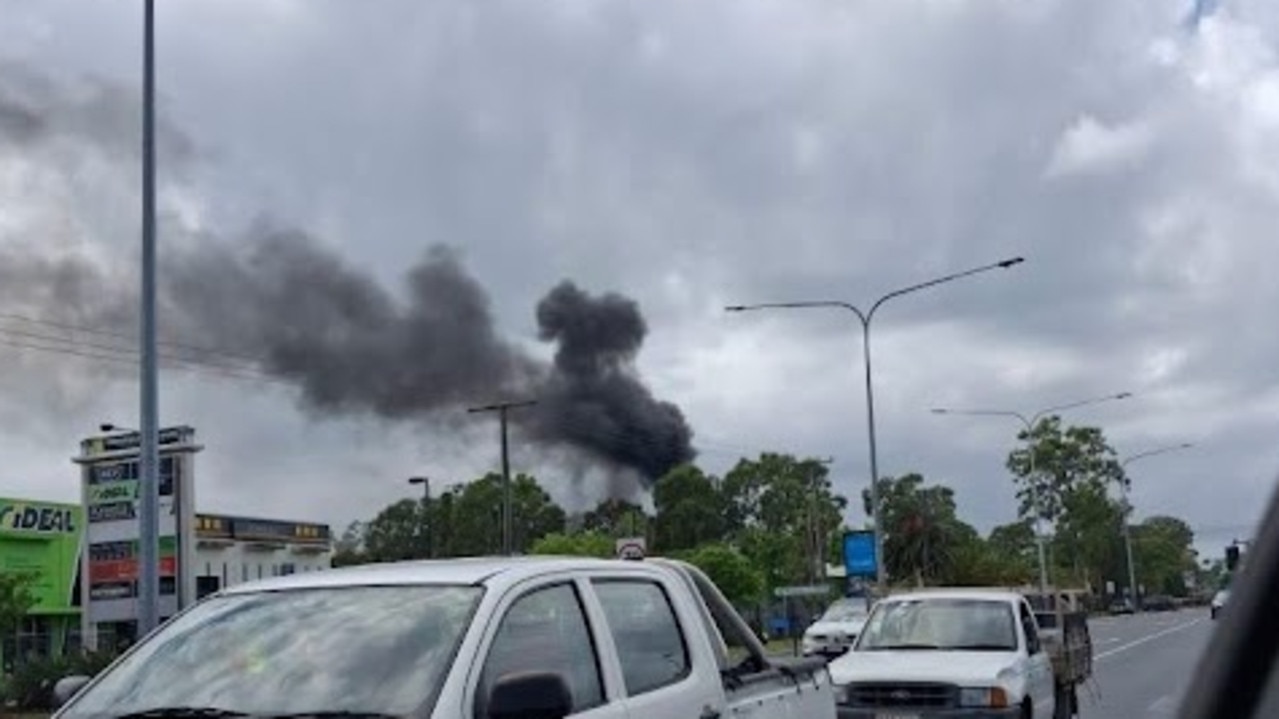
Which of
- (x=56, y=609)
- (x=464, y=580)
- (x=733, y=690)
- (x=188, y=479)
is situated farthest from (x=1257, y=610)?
(x=56, y=609)

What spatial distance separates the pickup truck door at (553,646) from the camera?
571cm

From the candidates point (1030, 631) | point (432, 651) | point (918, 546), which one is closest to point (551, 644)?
point (432, 651)

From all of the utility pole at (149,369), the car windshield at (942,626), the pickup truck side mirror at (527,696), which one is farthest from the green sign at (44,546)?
the pickup truck side mirror at (527,696)

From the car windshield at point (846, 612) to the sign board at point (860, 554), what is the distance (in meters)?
5.02

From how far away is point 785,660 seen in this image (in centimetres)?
831

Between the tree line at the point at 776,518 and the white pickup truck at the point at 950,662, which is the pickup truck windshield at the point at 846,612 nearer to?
the white pickup truck at the point at 950,662

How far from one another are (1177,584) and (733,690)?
141535 mm

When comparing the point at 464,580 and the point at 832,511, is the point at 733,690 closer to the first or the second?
the point at 464,580

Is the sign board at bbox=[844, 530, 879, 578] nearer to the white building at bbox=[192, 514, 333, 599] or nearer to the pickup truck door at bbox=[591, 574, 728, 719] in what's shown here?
the white building at bbox=[192, 514, 333, 599]

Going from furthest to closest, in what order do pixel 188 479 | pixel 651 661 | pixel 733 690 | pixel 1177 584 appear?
pixel 1177 584 < pixel 188 479 < pixel 733 690 < pixel 651 661

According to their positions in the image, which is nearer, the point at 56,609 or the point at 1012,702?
the point at 1012,702

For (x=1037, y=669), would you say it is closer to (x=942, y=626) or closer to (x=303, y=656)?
(x=942, y=626)

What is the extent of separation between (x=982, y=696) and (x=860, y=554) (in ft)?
107

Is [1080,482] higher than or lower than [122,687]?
higher
